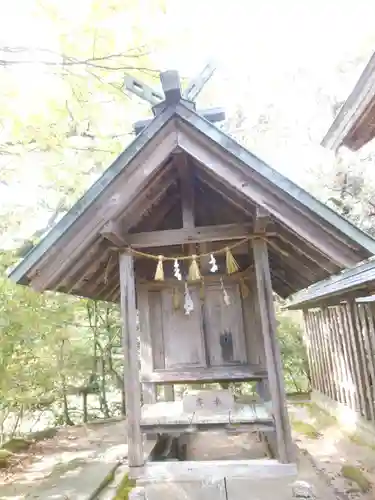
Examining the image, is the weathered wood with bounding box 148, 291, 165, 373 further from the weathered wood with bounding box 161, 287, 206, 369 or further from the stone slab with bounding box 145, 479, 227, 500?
the stone slab with bounding box 145, 479, 227, 500

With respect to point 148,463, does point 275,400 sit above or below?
above

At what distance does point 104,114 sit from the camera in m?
5.77

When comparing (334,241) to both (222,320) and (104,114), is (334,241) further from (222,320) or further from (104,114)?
(104,114)

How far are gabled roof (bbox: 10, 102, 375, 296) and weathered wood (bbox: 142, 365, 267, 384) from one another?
64.0 inches

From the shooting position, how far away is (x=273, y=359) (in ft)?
12.6

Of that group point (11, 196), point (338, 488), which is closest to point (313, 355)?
point (338, 488)

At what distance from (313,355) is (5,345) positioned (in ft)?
29.0

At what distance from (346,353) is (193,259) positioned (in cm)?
671

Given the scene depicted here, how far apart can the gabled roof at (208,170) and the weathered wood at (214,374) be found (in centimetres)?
162

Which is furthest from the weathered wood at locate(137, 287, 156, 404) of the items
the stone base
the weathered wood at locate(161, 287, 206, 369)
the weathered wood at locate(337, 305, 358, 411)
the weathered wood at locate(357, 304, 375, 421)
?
the weathered wood at locate(337, 305, 358, 411)

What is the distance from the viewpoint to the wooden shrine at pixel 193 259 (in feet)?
12.1

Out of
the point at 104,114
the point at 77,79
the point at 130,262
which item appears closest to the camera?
the point at 130,262

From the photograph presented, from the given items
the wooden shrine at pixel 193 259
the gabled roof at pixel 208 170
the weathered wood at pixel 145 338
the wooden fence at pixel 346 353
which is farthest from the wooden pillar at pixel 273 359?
the wooden fence at pixel 346 353

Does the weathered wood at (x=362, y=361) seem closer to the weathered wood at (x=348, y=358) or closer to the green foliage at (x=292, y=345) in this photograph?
the weathered wood at (x=348, y=358)
